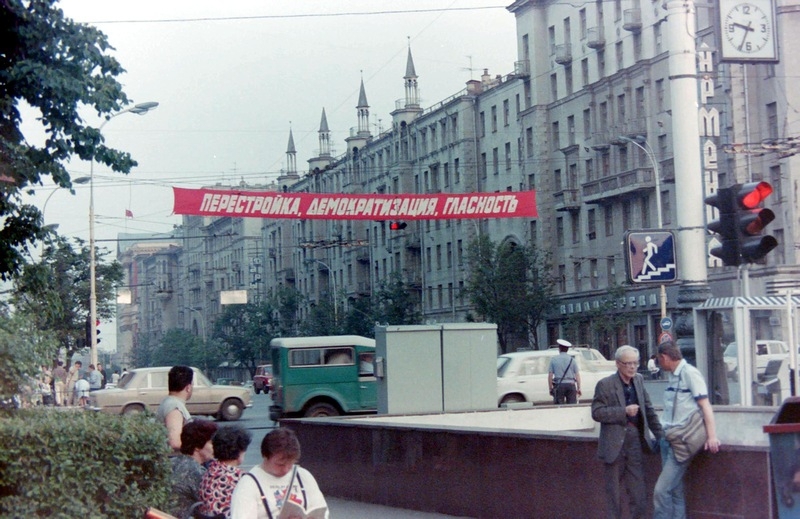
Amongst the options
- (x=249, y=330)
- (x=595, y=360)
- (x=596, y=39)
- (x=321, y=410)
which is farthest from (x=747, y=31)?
(x=249, y=330)

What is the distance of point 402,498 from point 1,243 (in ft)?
22.6

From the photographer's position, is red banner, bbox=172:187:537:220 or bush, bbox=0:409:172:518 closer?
bush, bbox=0:409:172:518

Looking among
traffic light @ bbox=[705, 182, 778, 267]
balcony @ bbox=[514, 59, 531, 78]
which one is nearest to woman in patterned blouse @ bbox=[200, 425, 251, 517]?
traffic light @ bbox=[705, 182, 778, 267]

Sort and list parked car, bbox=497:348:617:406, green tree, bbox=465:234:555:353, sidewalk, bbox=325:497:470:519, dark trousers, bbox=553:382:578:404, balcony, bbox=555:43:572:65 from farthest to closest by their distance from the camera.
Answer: balcony, bbox=555:43:572:65
green tree, bbox=465:234:555:353
parked car, bbox=497:348:617:406
dark trousers, bbox=553:382:578:404
sidewalk, bbox=325:497:470:519

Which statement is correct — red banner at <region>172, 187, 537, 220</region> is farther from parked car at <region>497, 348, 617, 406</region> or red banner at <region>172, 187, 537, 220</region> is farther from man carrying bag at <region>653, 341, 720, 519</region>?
man carrying bag at <region>653, 341, 720, 519</region>

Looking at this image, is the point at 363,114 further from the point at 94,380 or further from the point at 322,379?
the point at 322,379

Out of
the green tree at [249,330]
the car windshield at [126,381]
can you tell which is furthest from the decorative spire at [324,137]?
the car windshield at [126,381]

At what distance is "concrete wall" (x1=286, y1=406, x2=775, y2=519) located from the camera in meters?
8.86

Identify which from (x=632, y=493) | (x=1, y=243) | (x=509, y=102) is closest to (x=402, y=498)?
(x=632, y=493)

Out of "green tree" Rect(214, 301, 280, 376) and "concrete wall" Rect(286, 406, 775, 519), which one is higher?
"green tree" Rect(214, 301, 280, 376)

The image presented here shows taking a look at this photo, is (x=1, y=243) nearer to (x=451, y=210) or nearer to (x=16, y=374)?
(x=16, y=374)

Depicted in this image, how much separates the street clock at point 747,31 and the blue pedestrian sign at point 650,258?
198 centimetres

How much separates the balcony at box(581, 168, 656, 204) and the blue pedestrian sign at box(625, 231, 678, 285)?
155 feet

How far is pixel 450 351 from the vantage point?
21734 millimetres
